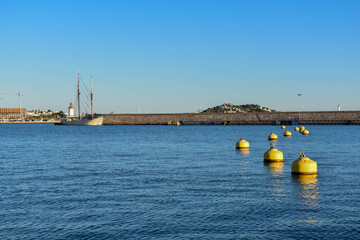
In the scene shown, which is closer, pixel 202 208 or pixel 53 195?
pixel 202 208

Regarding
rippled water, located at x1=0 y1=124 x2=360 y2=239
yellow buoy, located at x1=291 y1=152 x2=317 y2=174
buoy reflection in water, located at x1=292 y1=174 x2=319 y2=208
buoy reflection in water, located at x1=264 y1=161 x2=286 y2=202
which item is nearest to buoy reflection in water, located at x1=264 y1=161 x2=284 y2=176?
buoy reflection in water, located at x1=264 y1=161 x2=286 y2=202

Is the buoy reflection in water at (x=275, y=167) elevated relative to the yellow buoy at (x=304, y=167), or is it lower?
lower

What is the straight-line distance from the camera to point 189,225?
19594mm

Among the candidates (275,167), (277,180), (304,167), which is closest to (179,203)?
(277,180)

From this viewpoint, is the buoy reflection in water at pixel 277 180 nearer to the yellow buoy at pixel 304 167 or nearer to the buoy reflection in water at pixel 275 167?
the buoy reflection in water at pixel 275 167

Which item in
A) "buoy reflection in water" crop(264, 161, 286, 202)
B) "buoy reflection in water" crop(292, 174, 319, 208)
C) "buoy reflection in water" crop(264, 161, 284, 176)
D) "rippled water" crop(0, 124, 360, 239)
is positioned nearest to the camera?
"rippled water" crop(0, 124, 360, 239)

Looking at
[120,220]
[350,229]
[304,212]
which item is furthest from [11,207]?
[350,229]

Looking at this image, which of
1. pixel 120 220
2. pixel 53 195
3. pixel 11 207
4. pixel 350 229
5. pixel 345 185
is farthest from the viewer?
pixel 345 185

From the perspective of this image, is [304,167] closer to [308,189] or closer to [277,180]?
[277,180]

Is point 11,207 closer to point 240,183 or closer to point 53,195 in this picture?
point 53,195

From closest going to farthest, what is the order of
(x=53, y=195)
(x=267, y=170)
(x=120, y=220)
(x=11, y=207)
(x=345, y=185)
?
(x=120, y=220) < (x=11, y=207) < (x=53, y=195) < (x=345, y=185) < (x=267, y=170)

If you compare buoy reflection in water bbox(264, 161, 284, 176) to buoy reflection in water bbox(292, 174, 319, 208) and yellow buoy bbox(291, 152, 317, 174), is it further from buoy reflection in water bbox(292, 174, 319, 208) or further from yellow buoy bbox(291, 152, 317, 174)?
buoy reflection in water bbox(292, 174, 319, 208)

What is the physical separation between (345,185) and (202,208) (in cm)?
1219

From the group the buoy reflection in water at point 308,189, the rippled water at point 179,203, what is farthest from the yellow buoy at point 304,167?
the rippled water at point 179,203
